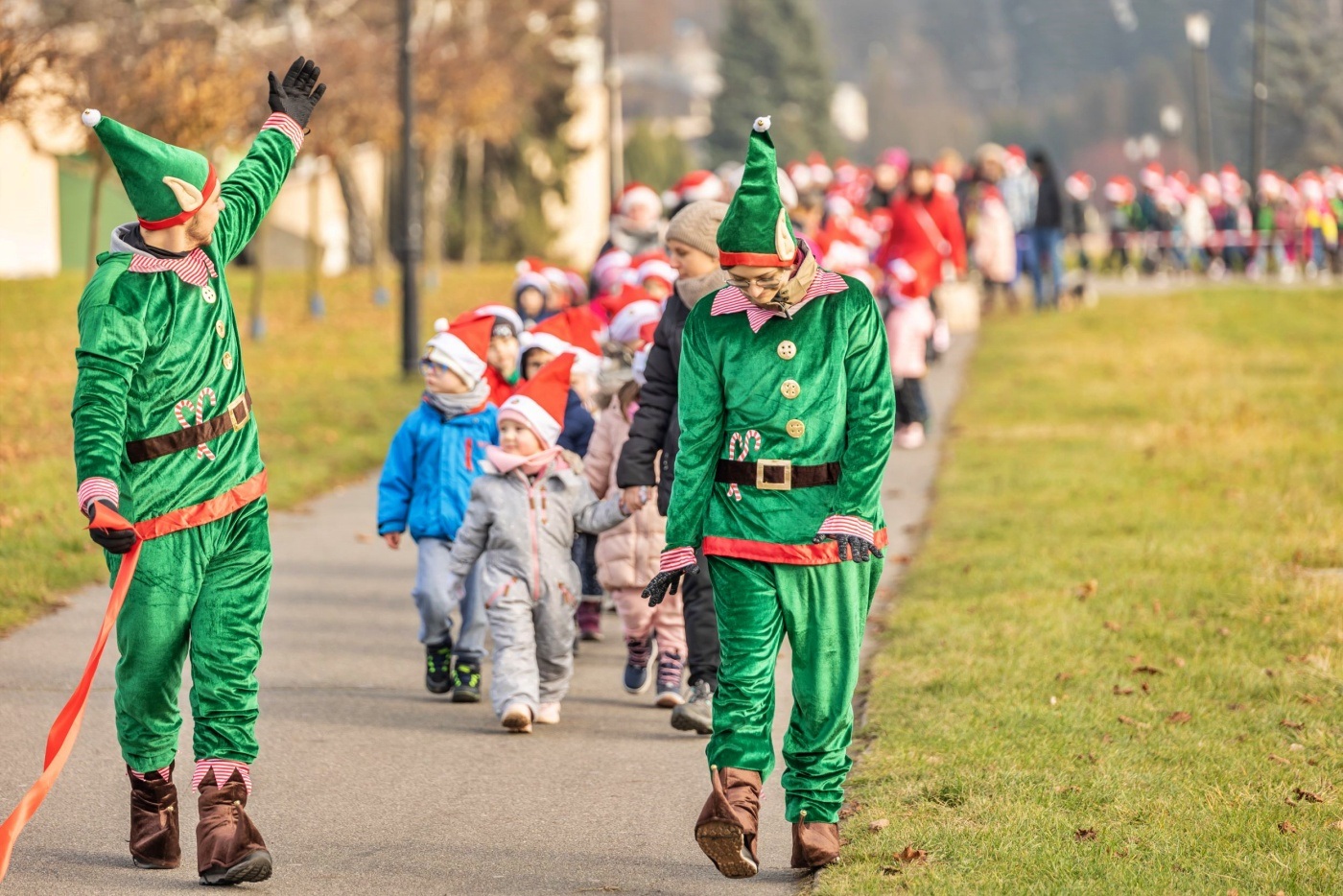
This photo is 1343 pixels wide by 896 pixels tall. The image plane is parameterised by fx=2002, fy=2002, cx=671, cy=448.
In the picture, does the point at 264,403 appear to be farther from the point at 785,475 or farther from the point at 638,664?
the point at 785,475

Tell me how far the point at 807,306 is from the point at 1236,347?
1848 cm

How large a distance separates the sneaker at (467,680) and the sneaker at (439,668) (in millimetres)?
58

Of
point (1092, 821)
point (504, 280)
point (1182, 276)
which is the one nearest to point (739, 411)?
point (1092, 821)

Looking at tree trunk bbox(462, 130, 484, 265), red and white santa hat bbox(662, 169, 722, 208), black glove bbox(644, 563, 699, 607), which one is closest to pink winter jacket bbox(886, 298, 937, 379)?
red and white santa hat bbox(662, 169, 722, 208)

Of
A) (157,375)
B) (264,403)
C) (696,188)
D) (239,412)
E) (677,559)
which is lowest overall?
(264,403)

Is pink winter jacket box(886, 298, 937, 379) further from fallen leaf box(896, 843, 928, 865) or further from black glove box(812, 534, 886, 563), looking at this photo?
black glove box(812, 534, 886, 563)

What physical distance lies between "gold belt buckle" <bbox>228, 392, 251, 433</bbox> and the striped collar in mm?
1305

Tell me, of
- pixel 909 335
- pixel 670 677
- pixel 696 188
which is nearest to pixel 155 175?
pixel 670 677

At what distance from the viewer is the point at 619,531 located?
7.74 meters

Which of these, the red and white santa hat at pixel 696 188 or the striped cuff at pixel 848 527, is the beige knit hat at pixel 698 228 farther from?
the red and white santa hat at pixel 696 188

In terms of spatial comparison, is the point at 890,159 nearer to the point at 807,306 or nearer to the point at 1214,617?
Answer: the point at 1214,617

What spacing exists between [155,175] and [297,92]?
2.72 ft

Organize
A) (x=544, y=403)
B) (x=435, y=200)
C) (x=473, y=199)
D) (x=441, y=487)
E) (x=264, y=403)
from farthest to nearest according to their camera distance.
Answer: (x=473, y=199) → (x=435, y=200) → (x=264, y=403) → (x=441, y=487) → (x=544, y=403)

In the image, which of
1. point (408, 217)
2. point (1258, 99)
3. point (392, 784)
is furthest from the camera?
point (1258, 99)
